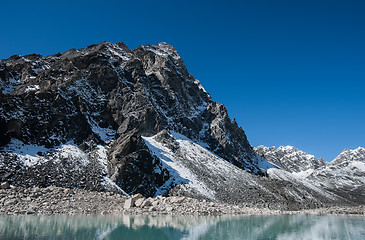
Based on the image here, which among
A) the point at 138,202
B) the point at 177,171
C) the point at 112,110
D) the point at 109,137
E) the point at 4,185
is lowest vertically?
the point at 138,202

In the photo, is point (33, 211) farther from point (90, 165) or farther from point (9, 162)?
point (90, 165)

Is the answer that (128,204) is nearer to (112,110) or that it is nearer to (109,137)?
(109,137)

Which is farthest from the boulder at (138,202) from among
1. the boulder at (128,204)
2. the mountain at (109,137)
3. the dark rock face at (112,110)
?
the dark rock face at (112,110)

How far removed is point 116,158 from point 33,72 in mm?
58672

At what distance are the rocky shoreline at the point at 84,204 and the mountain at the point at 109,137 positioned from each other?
5.15m

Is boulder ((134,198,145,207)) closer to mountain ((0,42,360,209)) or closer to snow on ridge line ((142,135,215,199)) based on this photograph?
mountain ((0,42,360,209))

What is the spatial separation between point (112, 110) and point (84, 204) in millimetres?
51692

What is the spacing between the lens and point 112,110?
9438 cm

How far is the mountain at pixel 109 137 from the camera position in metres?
59.4

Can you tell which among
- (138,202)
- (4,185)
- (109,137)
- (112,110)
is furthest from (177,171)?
(4,185)

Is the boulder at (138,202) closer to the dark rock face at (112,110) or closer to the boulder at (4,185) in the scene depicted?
the dark rock face at (112,110)

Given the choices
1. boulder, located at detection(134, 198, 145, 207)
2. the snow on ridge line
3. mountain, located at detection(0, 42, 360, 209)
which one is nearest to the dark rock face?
mountain, located at detection(0, 42, 360, 209)

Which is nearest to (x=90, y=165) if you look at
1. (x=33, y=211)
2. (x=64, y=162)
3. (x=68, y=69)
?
(x=64, y=162)

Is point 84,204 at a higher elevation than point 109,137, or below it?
below
